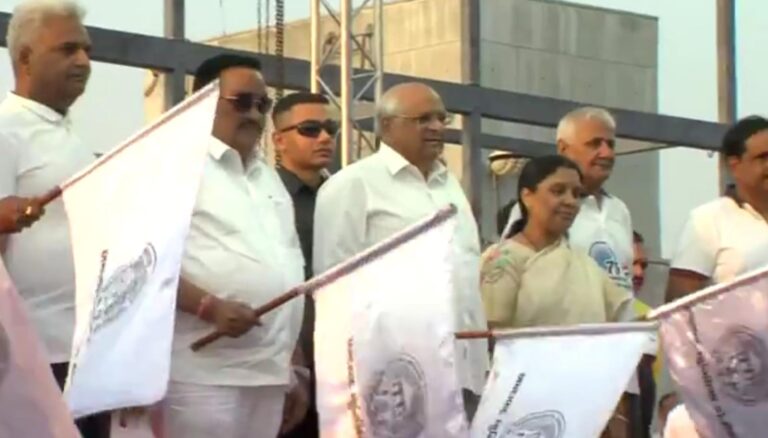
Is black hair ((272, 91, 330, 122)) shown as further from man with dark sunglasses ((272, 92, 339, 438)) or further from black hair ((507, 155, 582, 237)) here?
black hair ((507, 155, 582, 237))

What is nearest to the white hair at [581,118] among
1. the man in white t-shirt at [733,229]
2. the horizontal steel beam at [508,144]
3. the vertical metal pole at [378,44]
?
the man in white t-shirt at [733,229]

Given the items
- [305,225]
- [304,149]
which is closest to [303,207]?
[305,225]

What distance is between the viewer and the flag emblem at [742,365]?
4.51 metres

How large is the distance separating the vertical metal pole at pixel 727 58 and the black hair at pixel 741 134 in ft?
15.6

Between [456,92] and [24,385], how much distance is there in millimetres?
6791

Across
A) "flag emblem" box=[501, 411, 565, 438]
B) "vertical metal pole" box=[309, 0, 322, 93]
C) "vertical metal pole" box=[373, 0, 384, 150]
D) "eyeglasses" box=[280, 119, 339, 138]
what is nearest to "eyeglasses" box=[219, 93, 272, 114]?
"eyeglasses" box=[280, 119, 339, 138]

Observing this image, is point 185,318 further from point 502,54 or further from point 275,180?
point 502,54

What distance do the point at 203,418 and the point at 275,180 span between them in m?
0.73

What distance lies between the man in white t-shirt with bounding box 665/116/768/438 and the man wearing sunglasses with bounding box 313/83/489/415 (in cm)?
66

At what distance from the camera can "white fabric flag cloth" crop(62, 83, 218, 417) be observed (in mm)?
3760

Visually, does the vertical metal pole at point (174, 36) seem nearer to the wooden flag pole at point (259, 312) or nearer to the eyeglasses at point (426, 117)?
the eyeglasses at point (426, 117)

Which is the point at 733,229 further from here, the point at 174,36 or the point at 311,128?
the point at 174,36

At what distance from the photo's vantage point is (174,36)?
7844mm

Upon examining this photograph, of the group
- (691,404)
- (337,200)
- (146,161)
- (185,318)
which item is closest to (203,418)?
(185,318)
